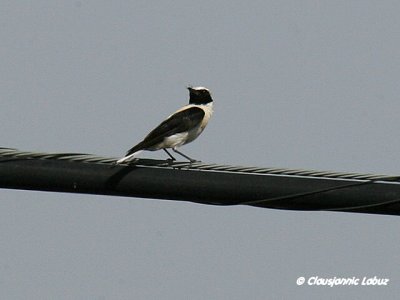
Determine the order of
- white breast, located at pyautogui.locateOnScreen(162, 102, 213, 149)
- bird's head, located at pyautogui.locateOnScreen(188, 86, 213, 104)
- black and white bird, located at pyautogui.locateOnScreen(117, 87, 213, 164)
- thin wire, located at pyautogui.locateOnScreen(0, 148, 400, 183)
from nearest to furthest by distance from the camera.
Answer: thin wire, located at pyautogui.locateOnScreen(0, 148, 400, 183) → black and white bird, located at pyautogui.locateOnScreen(117, 87, 213, 164) → white breast, located at pyautogui.locateOnScreen(162, 102, 213, 149) → bird's head, located at pyautogui.locateOnScreen(188, 86, 213, 104)

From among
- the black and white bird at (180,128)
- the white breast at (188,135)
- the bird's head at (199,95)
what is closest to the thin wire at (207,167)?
the black and white bird at (180,128)

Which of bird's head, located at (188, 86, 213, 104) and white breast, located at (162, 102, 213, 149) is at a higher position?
bird's head, located at (188, 86, 213, 104)

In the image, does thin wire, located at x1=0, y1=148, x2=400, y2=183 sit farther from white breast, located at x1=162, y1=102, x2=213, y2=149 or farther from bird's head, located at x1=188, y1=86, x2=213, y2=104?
bird's head, located at x1=188, y1=86, x2=213, y2=104

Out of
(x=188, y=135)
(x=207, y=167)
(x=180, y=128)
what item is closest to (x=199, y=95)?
(x=188, y=135)

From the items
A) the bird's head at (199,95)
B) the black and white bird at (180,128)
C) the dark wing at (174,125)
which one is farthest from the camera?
the bird's head at (199,95)

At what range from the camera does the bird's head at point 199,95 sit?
44.2ft

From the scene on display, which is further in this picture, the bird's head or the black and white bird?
the bird's head

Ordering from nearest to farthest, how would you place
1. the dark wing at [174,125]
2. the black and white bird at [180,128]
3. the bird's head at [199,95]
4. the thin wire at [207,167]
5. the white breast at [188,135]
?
the thin wire at [207,167], the dark wing at [174,125], the black and white bird at [180,128], the white breast at [188,135], the bird's head at [199,95]

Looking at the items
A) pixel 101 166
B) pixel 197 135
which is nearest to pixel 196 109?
pixel 197 135

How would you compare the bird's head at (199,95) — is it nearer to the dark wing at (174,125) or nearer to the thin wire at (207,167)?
the dark wing at (174,125)

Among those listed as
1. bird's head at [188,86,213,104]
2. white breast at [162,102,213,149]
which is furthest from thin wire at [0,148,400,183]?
bird's head at [188,86,213,104]

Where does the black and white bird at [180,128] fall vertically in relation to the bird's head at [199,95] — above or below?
below

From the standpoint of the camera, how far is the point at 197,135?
12719 millimetres

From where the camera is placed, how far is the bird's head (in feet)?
44.2
